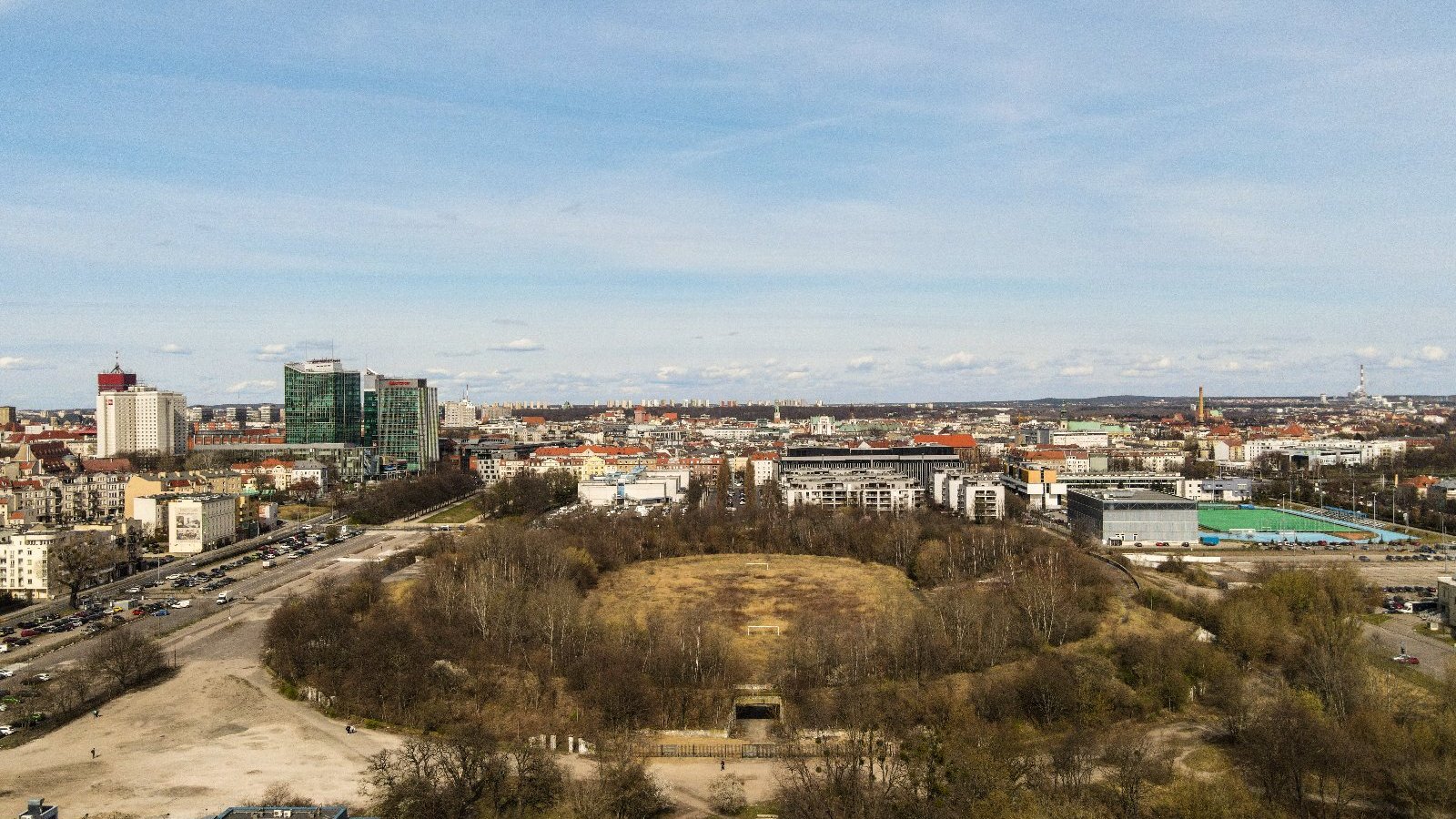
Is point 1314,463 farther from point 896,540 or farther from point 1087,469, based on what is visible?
point 896,540

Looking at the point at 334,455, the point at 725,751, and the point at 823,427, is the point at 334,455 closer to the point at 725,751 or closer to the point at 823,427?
the point at 823,427

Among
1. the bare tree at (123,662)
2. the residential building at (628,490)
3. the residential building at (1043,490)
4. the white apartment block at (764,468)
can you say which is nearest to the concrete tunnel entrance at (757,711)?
the bare tree at (123,662)

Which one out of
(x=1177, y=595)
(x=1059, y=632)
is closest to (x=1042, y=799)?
(x=1059, y=632)

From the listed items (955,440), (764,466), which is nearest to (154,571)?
(764,466)

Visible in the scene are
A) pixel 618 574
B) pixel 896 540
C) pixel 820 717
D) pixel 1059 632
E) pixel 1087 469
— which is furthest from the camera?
pixel 1087 469

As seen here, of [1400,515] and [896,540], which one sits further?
[1400,515]

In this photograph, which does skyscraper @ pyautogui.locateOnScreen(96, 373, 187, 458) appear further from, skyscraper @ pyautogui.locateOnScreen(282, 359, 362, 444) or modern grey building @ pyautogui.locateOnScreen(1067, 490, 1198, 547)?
modern grey building @ pyautogui.locateOnScreen(1067, 490, 1198, 547)

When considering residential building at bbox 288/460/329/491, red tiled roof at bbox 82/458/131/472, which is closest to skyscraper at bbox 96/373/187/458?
red tiled roof at bbox 82/458/131/472

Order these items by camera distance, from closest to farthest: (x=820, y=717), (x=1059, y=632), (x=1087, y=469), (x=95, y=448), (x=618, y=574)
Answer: (x=820, y=717) → (x=1059, y=632) → (x=618, y=574) → (x=1087, y=469) → (x=95, y=448)
